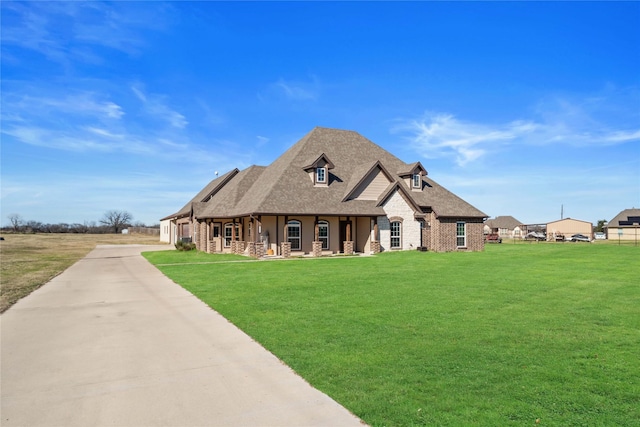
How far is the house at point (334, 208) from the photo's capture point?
97.3 feet

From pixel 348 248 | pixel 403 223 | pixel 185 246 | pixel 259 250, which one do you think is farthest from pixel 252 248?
pixel 403 223

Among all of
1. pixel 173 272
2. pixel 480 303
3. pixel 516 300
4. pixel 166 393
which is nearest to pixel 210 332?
pixel 166 393

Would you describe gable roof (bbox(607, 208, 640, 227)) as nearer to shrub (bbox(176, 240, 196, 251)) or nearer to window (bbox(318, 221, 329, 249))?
window (bbox(318, 221, 329, 249))

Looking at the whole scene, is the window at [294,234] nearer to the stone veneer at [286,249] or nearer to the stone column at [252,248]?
the stone veneer at [286,249]

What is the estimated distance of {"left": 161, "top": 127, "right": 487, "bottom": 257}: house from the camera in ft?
A: 97.3

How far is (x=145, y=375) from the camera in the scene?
623cm

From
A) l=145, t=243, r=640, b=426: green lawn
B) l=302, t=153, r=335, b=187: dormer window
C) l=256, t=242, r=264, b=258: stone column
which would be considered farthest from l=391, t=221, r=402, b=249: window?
l=145, t=243, r=640, b=426: green lawn

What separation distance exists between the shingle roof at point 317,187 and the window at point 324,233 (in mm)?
1527

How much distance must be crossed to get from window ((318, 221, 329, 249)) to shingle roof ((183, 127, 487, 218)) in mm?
1527

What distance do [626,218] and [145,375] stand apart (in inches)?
3767

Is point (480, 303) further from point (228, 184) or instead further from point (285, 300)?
point (228, 184)

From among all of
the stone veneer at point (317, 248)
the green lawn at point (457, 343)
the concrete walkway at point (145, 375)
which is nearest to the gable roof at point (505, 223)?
the stone veneer at point (317, 248)

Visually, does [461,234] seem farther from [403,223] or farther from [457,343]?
[457,343]

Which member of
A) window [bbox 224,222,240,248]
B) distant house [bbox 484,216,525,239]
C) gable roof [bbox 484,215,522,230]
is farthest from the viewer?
gable roof [bbox 484,215,522,230]
